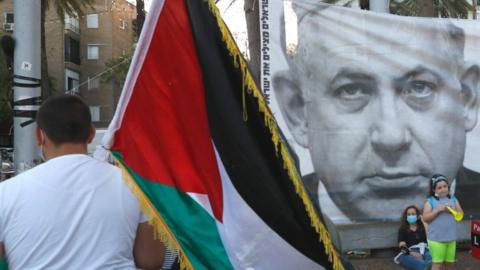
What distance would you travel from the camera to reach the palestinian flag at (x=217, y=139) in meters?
2.59

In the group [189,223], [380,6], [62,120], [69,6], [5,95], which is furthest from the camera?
[5,95]

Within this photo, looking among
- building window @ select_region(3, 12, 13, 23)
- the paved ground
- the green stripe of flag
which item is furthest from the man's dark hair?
building window @ select_region(3, 12, 13, 23)

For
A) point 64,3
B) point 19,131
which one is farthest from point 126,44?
point 19,131

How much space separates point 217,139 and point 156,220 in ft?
1.73

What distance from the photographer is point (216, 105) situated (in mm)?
2633

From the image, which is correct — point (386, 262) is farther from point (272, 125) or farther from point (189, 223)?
point (189, 223)

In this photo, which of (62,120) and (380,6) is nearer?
(62,120)

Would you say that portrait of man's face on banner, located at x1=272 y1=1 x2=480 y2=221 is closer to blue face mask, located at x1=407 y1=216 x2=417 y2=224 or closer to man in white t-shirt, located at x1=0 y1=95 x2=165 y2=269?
blue face mask, located at x1=407 y1=216 x2=417 y2=224

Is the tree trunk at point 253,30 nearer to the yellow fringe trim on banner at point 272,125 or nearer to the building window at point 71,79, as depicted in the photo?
the yellow fringe trim on banner at point 272,125

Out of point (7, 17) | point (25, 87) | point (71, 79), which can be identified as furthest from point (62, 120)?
point (71, 79)

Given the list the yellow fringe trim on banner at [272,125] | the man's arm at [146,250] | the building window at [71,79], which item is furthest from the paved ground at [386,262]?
the building window at [71,79]

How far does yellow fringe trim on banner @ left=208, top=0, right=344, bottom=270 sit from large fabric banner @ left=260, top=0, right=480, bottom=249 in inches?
171

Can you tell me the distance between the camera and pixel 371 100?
7.37 meters

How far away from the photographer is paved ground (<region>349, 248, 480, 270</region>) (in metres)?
7.09
